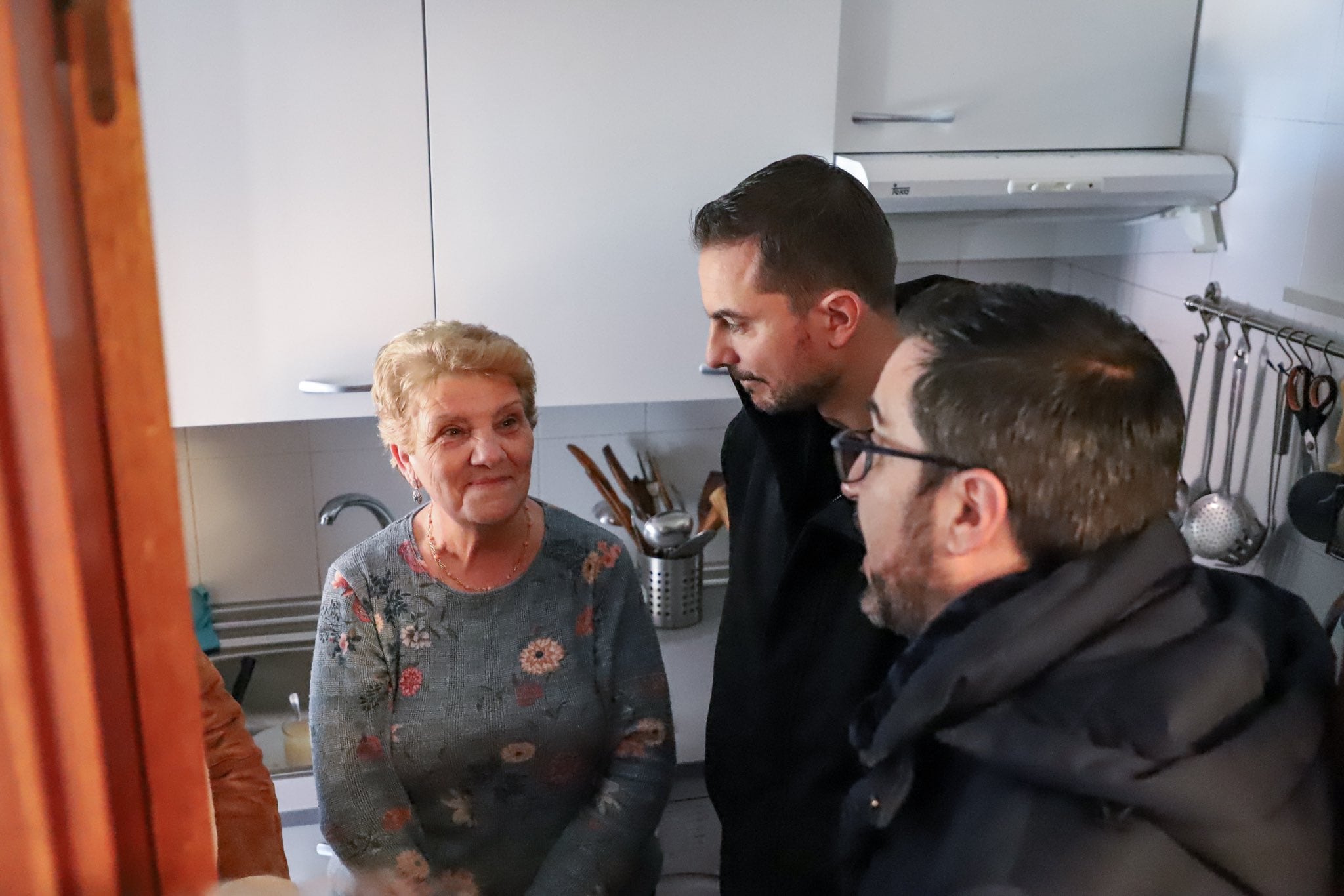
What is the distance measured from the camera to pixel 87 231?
0.98ft

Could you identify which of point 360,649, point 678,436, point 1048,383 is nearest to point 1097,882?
point 1048,383

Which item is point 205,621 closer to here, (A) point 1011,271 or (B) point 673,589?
(B) point 673,589

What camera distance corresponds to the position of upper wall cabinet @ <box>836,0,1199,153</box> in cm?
193

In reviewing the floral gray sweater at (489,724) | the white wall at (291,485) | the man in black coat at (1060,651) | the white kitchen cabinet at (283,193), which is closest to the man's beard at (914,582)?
the man in black coat at (1060,651)

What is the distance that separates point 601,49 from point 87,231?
162 cm

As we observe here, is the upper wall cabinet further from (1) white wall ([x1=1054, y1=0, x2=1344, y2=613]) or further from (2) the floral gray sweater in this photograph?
(2) the floral gray sweater

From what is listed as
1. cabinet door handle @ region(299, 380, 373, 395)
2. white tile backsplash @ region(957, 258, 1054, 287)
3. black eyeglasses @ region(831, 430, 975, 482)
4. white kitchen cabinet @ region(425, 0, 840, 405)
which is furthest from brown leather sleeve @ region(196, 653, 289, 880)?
white tile backsplash @ region(957, 258, 1054, 287)

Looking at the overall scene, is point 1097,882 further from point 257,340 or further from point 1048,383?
point 257,340

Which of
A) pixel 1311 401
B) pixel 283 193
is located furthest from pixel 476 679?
pixel 1311 401

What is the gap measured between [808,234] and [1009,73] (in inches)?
32.8

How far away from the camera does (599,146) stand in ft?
6.09

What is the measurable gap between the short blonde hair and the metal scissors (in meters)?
1.13

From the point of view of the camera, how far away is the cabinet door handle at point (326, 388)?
183 cm

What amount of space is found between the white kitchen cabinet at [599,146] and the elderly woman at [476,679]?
414 millimetres
